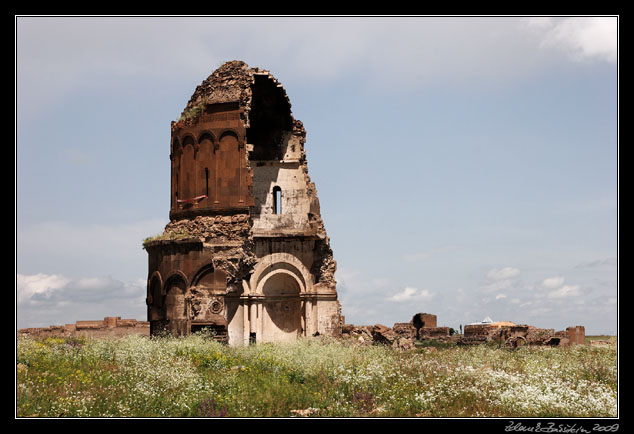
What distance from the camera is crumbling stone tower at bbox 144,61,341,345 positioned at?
21188mm

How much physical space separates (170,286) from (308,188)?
20.7 ft

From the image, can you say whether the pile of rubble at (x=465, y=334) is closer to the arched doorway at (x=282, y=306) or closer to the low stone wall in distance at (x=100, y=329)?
the arched doorway at (x=282, y=306)

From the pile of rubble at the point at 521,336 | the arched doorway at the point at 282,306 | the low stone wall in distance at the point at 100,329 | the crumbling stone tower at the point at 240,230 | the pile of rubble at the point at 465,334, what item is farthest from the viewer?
the pile of rubble at the point at 521,336

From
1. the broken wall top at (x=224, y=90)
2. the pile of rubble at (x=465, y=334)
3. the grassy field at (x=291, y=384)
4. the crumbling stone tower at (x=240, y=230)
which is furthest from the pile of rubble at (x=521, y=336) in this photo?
the broken wall top at (x=224, y=90)

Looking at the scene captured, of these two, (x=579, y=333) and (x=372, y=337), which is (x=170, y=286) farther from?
(x=579, y=333)

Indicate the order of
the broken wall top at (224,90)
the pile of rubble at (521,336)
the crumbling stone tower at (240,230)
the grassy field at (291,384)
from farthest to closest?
the pile of rubble at (521,336)
the broken wall top at (224,90)
the crumbling stone tower at (240,230)
the grassy field at (291,384)

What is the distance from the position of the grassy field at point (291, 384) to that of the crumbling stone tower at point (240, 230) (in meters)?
4.08

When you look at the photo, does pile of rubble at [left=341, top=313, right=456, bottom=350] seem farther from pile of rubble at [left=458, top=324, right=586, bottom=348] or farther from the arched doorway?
the arched doorway

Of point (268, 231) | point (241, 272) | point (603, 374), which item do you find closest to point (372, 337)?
point (268, 231)

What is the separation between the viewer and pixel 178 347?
1725cm

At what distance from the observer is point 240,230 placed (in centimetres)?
2142

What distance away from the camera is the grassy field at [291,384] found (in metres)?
11.7

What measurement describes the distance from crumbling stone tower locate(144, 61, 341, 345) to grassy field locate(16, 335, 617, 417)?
13.4 ft

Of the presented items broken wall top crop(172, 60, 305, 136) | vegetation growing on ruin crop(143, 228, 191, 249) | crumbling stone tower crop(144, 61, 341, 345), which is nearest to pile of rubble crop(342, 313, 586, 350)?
crumbling stone tower crop(144, 61, 341, 345)
